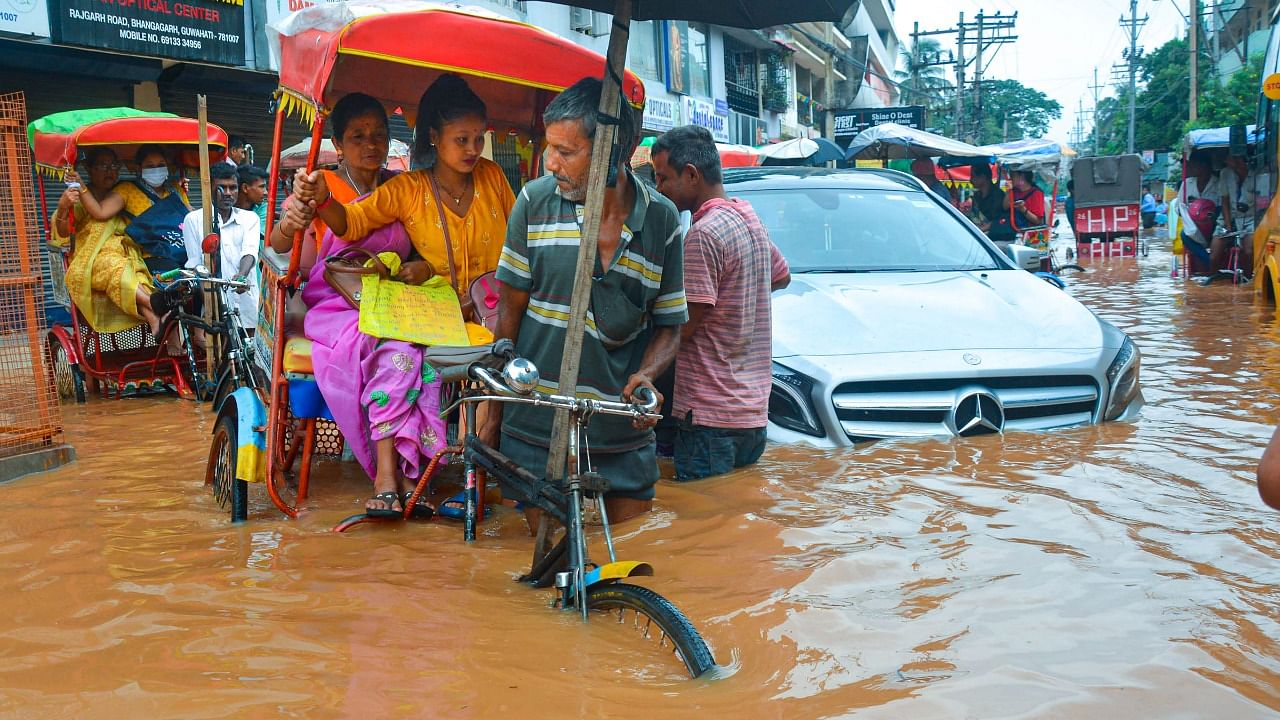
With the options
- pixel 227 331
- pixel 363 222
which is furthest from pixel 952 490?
pixel 227 331

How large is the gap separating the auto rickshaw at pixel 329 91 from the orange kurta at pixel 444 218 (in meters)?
0.30

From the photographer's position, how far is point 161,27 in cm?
1516

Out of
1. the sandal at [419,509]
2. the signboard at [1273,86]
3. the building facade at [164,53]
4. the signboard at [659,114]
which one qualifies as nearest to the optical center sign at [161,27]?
the building facade at [164,53]

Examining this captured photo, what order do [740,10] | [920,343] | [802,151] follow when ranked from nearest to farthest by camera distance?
[740,10], [920,343], [802,151]

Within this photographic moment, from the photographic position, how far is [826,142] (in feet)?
72.0

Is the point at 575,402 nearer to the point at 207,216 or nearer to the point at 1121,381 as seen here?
A: the point at 1121,381

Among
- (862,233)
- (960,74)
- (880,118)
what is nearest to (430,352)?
(862,233)

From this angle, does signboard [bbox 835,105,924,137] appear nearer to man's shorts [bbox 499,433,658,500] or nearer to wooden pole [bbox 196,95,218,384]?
wooden pole [bbox 196,95,218,384]

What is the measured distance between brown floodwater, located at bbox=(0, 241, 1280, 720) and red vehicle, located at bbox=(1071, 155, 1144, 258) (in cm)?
2026

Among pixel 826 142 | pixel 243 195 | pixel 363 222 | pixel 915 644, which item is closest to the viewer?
pixel 915 644

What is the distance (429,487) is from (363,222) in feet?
3.89

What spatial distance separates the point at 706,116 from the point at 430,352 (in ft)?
101

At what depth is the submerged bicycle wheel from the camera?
2893 millimetres

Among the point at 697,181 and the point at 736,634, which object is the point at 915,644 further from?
the point at 697,181
